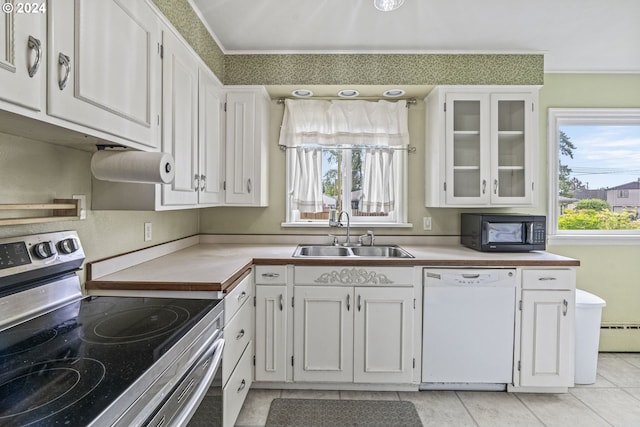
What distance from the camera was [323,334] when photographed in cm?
218

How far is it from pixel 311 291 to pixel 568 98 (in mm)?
2751

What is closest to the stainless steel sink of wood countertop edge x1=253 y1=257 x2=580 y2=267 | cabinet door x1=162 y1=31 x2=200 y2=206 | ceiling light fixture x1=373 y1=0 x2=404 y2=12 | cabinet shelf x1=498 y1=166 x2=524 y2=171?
wood countertop edge x1=253 y1=257 x2=580 y2=267

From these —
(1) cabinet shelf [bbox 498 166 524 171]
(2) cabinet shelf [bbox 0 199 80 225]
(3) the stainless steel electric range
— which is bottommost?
(3) the stainless steel electric range

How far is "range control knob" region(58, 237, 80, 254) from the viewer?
1307mm

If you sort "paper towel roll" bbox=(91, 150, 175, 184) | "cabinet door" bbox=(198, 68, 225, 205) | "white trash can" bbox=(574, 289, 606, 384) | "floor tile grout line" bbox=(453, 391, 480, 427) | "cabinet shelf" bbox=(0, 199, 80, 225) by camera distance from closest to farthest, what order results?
"cabinet shelf" bbox=(0, 199, 80, 225)
"paper towel roll" bbox=(91, 150, 175, 184)
"floor tile grout line" bbox=(453, 391, 480, 427)
"cabinet door" bbox=(198, 68, 225, 205)
"white trash can" bbox=(574, 289, 606, 384)

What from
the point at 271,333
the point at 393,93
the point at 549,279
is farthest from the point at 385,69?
the point at 271,333

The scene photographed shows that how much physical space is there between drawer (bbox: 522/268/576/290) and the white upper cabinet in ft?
6.35

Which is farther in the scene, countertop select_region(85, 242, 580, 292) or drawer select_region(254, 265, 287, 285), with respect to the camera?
drawer select_region(254, 265, 287, 285)

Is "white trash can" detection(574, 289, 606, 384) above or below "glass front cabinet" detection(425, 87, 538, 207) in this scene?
below

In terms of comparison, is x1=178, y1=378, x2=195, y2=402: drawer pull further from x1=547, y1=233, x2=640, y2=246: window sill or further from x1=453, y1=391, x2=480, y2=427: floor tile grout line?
x1=547, y1=233, x2=640, y2=246: window sill

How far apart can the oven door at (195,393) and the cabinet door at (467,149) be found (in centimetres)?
199

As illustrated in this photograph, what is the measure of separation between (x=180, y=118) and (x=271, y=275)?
1069 millimetres

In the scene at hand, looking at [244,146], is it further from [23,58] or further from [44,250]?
[23,58]

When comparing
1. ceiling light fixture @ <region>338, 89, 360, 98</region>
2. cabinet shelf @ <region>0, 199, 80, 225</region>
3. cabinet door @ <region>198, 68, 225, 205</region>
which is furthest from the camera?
ceiling light fixture @ <region>338, 89, 360, 98</region>
